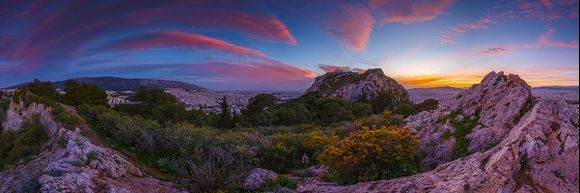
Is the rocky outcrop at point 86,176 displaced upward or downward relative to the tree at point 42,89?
downward

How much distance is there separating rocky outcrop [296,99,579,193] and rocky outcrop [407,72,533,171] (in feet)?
4.10

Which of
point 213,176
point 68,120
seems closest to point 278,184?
point 213,176

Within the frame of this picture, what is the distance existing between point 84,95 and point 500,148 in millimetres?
40063

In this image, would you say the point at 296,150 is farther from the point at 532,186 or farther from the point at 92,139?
the point at 532,186

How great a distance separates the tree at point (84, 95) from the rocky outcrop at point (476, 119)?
3433cm

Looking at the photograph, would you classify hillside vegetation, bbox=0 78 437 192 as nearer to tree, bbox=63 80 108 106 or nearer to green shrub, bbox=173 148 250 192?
green shrub, bbox=173 148 250 192

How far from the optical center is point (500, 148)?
30.4 ft

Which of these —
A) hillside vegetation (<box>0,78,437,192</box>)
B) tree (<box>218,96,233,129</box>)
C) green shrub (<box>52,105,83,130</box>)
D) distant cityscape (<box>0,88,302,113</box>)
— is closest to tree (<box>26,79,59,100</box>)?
distant cityscape (<box>0,88,302,113</box>)

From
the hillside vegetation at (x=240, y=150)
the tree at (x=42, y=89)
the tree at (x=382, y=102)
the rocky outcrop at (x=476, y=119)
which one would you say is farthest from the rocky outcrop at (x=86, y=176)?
the tree at (x=382, y=102)

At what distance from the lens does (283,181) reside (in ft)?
40.9

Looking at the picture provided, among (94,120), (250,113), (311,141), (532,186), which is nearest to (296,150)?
(311,141)

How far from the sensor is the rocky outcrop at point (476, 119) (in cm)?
1145

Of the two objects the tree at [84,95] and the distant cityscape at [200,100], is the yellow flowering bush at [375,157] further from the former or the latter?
the distant cityscape at [200,100]

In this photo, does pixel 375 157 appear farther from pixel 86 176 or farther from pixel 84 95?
pixel 84 95
